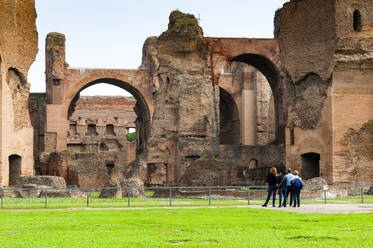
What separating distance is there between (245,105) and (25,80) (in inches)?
724

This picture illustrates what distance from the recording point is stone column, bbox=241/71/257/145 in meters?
39.8

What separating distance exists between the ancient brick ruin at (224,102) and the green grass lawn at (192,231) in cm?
1272

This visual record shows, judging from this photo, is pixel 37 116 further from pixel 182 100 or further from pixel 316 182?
pixel 316 182

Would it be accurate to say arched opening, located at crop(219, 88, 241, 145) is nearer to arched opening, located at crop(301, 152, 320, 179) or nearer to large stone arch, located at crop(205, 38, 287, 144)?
large stone arch, located at crop(205, 38, 287, 144)

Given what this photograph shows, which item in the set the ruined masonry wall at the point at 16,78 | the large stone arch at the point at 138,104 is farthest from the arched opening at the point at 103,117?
the ruined masonry wall at the point at 16,78

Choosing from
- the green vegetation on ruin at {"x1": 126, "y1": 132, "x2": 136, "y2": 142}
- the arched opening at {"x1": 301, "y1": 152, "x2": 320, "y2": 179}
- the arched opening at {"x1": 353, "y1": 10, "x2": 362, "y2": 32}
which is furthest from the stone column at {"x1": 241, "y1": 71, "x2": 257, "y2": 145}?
the green vegetation on ruin at {"x1": 126, "y1": 132, "x2": 136, "y2": 142}

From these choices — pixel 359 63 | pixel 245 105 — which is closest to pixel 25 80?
pixel 359 63

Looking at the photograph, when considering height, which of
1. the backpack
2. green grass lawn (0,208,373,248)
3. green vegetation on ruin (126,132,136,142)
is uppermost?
green vegetation on ruin (126,132,136,142)

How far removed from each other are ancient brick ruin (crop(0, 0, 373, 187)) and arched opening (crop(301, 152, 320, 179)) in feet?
0.15

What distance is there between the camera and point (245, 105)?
131 feet

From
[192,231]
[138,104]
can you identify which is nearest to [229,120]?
[138,104]

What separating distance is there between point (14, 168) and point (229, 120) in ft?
67.4

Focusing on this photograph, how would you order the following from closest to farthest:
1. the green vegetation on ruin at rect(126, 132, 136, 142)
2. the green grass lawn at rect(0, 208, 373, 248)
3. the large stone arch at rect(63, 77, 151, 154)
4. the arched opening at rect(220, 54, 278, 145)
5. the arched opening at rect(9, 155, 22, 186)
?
1. the green grass lawn at rect(0, 208, 373, 248)
2. the arched opening at rect(9, 155, 22, 186)
3. the large stone arch at rect(63, 77, 151, 154)
4. the arched opening at rect(220, 54, 278, 145)
5. the green vegetation on ruin at rect(126, 132, 136, 142)

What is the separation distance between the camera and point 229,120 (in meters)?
42.6
